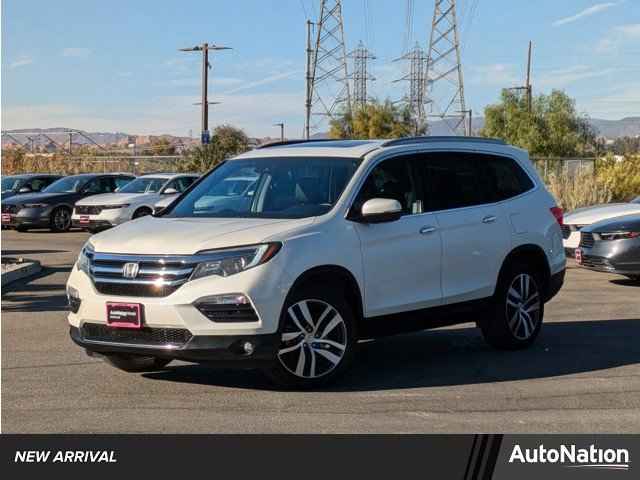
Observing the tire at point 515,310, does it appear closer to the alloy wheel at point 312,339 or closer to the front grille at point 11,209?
the alloy wheel at point 312,339

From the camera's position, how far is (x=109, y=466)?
18.3 feet

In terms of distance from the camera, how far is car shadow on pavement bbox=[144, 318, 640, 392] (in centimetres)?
844

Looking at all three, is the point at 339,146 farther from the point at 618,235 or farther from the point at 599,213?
the point at 599,213

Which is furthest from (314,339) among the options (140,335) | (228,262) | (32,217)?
(32,217)

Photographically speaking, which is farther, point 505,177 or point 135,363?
point 505,177

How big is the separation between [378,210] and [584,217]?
9705mm

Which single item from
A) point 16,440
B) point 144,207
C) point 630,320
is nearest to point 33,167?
point 144,207

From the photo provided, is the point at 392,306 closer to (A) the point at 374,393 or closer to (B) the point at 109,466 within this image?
(A) the point at 374,393

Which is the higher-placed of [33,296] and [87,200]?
[87,200]

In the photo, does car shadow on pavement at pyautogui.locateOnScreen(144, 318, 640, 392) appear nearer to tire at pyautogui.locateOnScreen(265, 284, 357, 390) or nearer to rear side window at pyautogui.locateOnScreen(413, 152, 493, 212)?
tire at pyautogui.locateOnScreen(265, 284, 357, 390)

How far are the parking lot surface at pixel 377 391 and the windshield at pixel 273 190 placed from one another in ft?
4.34

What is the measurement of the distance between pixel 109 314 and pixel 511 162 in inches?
170

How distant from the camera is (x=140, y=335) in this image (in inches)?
299

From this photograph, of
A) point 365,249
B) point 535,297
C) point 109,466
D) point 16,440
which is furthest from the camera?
point 535,297
